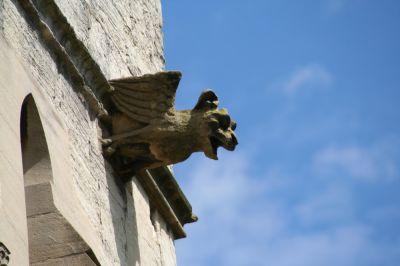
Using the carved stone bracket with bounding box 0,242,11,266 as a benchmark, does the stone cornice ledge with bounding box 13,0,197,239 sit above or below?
above

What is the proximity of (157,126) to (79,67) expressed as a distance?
0.74 metres

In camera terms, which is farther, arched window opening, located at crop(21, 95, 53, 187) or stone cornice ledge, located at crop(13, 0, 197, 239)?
stone cornice ledge, located at crop(13, 0, 197, 239)

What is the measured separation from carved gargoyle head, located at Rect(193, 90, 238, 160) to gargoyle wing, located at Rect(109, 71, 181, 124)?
223 mm

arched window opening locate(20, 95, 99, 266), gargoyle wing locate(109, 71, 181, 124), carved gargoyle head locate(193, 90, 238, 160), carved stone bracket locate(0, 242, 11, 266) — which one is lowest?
carved stone bracket locate(0, 242, 11, 266)

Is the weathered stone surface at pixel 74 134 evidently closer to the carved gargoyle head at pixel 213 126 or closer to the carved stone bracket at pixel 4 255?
the carved stone bracket at pixel 4 255

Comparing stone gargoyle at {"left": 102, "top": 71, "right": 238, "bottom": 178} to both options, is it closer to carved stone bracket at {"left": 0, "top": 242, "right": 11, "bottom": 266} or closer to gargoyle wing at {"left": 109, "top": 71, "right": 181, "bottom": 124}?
gargoyle wing at {"left": 109, "top": 71, "right": 181, "bottom": 124}

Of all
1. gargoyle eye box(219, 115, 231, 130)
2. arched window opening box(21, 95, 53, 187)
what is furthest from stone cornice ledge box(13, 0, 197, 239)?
gargoyle eye box(219, 115, 231, 130)

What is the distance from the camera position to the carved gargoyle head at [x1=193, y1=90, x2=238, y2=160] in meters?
10.7

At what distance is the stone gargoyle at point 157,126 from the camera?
10.8 meters

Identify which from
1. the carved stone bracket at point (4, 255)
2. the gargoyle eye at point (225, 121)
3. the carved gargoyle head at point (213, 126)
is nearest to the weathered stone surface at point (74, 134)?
the carved stone bracket at point (4, 255)

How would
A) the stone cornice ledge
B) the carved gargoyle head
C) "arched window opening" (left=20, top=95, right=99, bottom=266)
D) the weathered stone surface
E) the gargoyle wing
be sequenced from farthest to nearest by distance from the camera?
the gargoyle wing → the carved gargoyle head → the stone cornice ledge → "arched window opening" (left=20, top=95, right=99, bottom=266) → the weathered stone surface

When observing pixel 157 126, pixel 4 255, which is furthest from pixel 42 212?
pixel 157 126

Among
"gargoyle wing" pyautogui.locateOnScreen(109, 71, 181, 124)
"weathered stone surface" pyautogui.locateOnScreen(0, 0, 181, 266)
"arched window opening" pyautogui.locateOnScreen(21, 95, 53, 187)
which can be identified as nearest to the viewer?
"weathered stone surface" pyautogui.locateOnScreen(0, 0, 181, 266)

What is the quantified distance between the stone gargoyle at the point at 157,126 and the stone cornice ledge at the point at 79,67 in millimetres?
164
